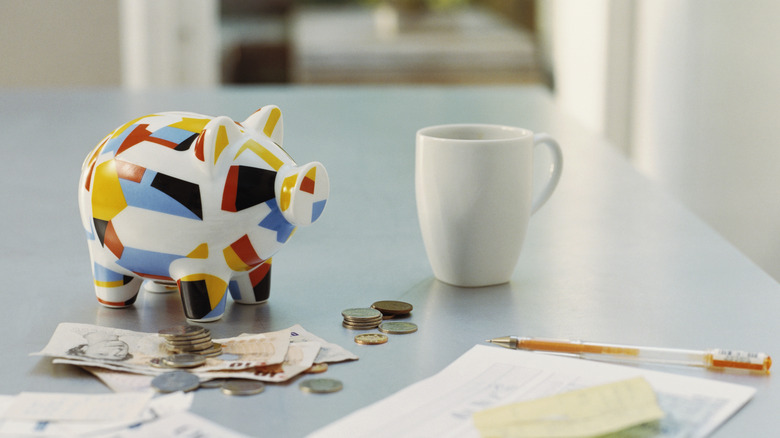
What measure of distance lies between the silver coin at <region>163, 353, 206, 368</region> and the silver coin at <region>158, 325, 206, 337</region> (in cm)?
2

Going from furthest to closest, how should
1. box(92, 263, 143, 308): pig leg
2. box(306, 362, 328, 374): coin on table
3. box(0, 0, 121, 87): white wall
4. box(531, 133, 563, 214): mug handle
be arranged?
box(0, 0, 121, 87): white wall < box(531, 133, 563, 214): mug handle < box(92, 263, 143, 308): pig leg < box(306, 362, 328, 374): coin on table

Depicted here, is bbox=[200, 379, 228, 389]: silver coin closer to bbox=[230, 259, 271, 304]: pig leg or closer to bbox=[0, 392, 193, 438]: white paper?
bbox=[0, 392, 193, 438]: white paper

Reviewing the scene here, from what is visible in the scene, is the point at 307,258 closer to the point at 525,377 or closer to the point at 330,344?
the point at 330,344

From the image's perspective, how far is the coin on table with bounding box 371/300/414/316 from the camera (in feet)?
2.34

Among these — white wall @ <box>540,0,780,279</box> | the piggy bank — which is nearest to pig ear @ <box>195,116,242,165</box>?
the piggy bank

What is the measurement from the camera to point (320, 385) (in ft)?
1.87

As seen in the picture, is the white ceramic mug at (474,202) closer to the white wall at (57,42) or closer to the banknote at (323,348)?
the banknote at (323,348)

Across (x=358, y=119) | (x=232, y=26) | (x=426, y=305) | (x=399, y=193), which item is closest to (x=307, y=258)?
(x=426, y=305)

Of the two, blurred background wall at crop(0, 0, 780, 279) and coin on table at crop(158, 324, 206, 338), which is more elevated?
blurred background wall at crop(0, 0, 780, 279)

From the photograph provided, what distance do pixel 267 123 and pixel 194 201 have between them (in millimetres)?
112

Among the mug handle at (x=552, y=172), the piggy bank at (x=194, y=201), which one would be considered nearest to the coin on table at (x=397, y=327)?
the piggy bank at (x=194, y=201)

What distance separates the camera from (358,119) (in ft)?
5.57

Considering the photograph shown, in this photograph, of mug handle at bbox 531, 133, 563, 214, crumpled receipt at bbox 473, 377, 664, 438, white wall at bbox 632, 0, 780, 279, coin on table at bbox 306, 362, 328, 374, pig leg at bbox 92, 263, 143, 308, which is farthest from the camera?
white wall at bbox 632, 0, 780, 279

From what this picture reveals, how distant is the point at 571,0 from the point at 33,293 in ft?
8.50
